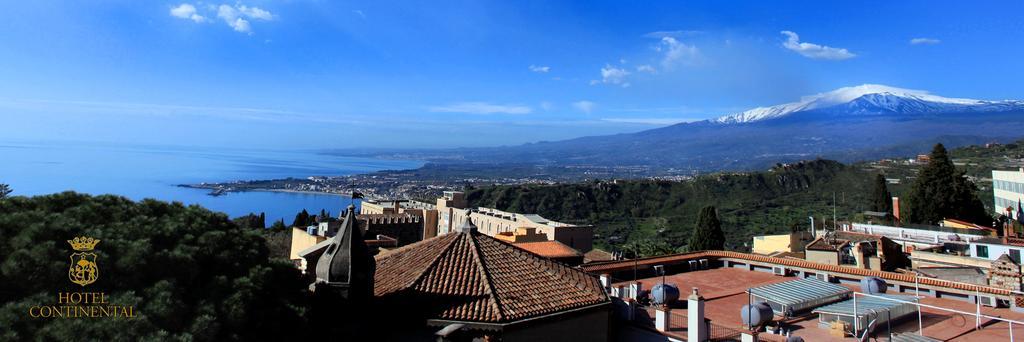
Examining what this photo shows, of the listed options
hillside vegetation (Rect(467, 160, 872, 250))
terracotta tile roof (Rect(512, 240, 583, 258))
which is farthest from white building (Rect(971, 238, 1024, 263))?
hillside vegetation (Rect(467, 160, 872, 250))

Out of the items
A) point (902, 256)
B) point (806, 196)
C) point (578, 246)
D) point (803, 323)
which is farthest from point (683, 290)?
point (806, 196)

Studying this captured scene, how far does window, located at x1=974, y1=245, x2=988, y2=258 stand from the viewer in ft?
62.7

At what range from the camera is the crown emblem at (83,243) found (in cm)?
632

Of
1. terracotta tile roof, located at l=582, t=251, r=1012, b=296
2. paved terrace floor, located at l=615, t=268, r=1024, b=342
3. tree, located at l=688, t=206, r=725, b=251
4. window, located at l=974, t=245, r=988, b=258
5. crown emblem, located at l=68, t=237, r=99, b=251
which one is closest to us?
crown emblem, located at l=68, t=237, r=99, b=251

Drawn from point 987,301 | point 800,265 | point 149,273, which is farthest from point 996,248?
point 149,273

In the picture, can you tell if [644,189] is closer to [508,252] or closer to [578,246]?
[578,246]

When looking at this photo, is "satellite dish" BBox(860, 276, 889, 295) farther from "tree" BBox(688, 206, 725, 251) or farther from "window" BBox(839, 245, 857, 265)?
"tree" BBox(688, 206, 725, 251)

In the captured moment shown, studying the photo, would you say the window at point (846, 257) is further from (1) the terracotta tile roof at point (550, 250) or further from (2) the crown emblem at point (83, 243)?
(2) the crown emblem at point (83, 243)

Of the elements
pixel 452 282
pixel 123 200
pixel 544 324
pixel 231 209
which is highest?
pixel 123 200

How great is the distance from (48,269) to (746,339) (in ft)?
31.5

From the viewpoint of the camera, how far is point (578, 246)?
1518 inches

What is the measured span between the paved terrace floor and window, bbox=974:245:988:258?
778 centimetres

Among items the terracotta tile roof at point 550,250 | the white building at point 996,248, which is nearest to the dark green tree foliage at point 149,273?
the terracotta tile roof at point 550,250

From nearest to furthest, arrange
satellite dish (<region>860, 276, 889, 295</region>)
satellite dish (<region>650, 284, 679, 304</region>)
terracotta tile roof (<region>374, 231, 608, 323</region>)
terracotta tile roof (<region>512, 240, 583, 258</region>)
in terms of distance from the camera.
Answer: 1. terracotta tile roof (<region>374, 231, 608, 323</region>)
2. satellite dish (<region>650, 284, 679, 304</region>)
3. satellite dish (<region>860, 276, 889, 295</region>)
4. terracotta tile roof (<region>512, 240, 583, 258</region>)
